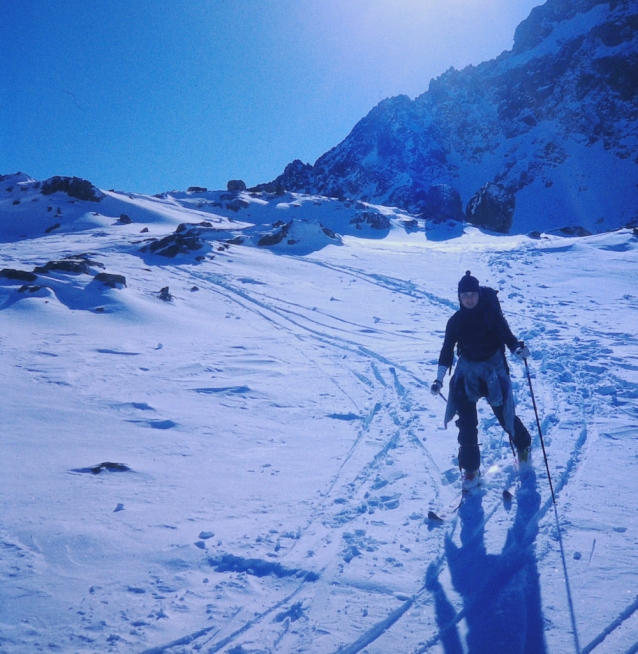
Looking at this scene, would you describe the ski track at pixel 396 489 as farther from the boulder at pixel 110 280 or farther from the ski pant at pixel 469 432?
the boulder at pixel 110 280

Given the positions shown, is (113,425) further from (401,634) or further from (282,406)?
(401,634)

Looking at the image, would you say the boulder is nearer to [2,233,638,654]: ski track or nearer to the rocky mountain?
[2,233,638,654]: ski track

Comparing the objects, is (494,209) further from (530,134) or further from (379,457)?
(530,134)

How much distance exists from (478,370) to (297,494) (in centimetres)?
210

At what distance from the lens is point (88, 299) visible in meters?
13.1

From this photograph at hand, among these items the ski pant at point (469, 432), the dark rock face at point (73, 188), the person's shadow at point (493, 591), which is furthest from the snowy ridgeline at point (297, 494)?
the dark rock face at point (73, 188)

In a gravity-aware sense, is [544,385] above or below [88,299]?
below

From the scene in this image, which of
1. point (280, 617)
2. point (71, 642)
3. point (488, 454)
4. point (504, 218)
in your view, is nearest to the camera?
point (71, 642)

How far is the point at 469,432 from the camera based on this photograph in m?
4.57

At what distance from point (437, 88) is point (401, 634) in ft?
539

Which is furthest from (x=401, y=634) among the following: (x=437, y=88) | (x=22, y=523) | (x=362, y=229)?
(x=437, y=88)

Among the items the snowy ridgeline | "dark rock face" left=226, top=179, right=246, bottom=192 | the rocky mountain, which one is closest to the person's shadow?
the snowy ridgeline

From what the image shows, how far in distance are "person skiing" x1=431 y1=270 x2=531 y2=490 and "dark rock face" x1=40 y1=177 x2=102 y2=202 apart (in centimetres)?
4568

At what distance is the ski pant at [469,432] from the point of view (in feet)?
14.7
